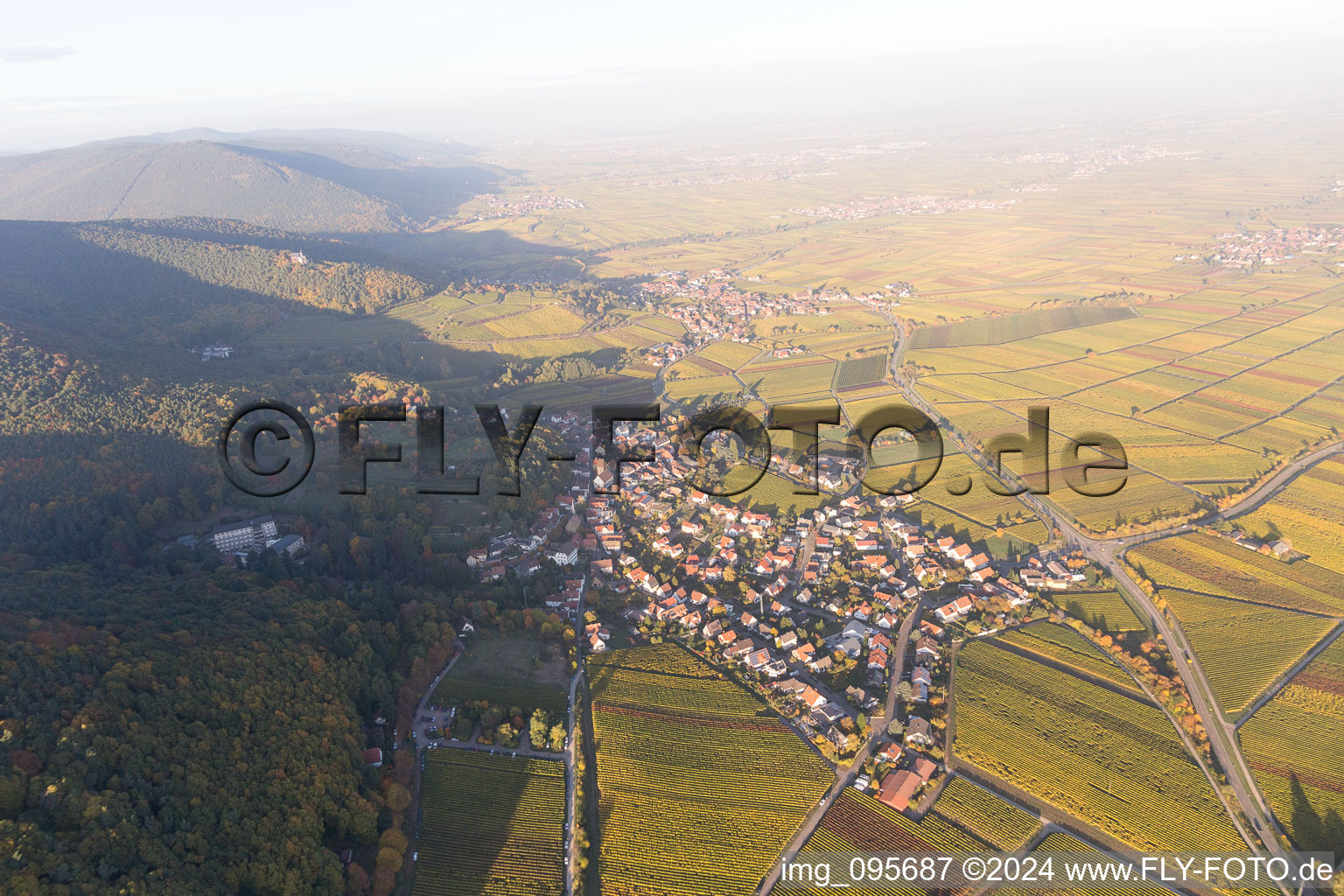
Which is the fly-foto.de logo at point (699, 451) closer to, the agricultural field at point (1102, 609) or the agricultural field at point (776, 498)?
the agricultural field at point (776, 498)

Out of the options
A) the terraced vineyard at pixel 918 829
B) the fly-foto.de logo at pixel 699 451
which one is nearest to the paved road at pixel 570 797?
the terraced vineyard at pixel 918 829

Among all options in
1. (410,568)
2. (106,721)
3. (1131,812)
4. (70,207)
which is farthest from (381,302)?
(70,207)

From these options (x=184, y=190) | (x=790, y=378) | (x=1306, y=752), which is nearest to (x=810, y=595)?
(x=1306, y=752)

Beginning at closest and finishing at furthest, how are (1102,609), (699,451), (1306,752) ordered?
(1306,752) < (1102,609) < (699,451)

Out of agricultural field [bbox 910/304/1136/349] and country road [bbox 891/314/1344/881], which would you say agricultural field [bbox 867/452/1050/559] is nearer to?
country road [bbox 891/314/1344/881]

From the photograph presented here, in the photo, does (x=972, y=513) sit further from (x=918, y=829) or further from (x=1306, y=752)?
(x=918, y=829)
